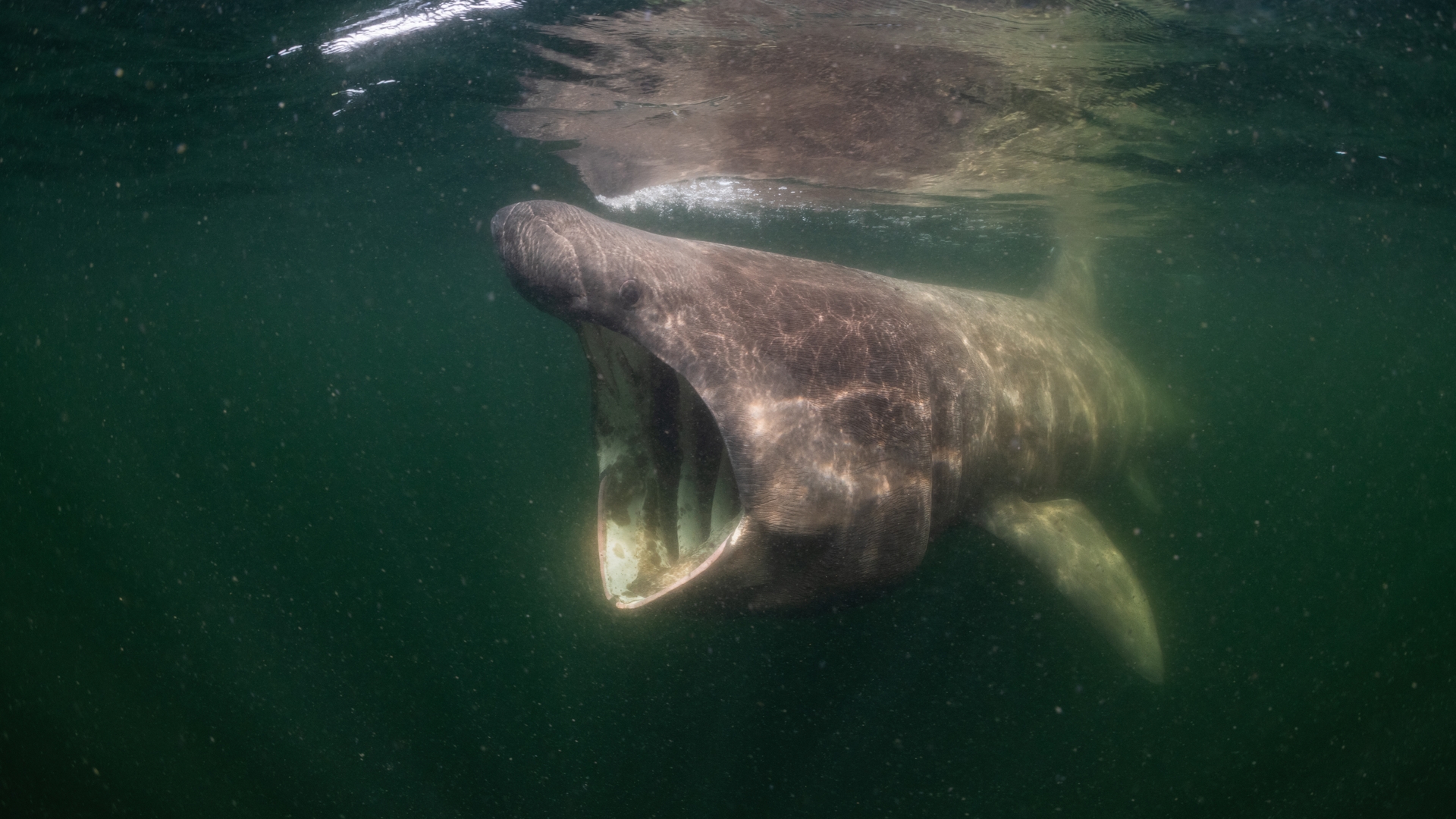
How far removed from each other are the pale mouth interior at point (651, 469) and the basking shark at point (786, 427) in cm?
1

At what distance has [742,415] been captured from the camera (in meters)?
3.20

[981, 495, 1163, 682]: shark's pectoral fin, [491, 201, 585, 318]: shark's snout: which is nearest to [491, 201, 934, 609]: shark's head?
[491, 201, 585, 318]: shark's snout

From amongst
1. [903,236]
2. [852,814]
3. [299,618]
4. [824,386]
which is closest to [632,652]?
[852,814]

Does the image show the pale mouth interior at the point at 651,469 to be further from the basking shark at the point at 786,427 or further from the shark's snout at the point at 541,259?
the shark's snout at the point at 541,259

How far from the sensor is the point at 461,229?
70.9ft

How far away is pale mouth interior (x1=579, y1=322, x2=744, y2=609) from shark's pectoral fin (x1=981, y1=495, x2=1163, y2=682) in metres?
1.97

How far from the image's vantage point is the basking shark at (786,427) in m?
3.22

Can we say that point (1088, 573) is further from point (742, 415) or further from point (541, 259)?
point (541, 259)

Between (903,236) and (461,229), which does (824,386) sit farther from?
(461,229)

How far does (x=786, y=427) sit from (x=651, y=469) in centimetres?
104

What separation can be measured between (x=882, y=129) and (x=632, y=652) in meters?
8.26

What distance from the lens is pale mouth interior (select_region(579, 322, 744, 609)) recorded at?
3578 millimetres

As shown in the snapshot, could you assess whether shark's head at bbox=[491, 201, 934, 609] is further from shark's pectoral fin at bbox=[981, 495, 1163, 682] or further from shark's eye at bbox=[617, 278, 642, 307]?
shark's pectoral fin at bbox=[981, 495, 1163, 682]

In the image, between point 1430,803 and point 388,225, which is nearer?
point 1430,803
